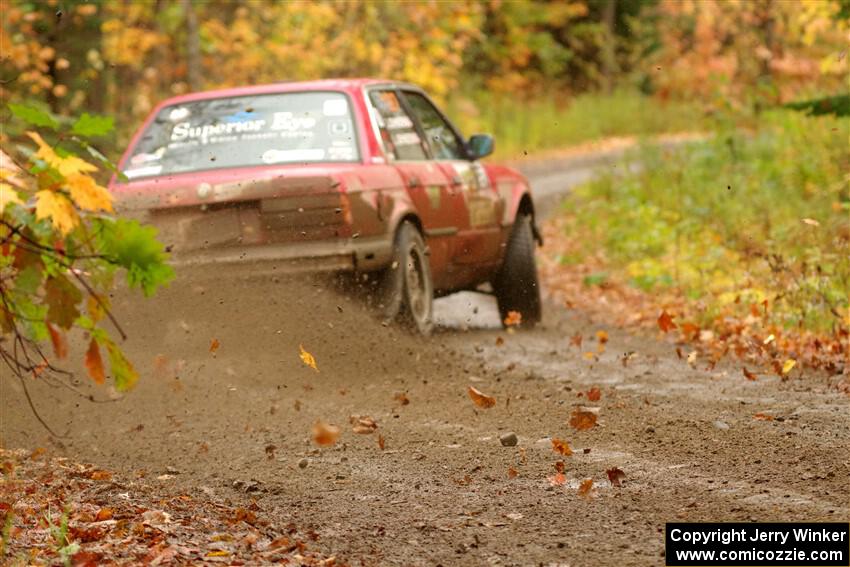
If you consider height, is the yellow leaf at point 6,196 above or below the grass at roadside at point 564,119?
above

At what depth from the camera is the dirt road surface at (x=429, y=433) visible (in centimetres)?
523

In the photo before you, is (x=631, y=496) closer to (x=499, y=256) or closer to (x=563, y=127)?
(x=499, y=256)

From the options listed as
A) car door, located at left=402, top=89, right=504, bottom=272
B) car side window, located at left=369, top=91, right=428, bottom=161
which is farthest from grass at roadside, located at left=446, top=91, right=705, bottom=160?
car side window, located at left=369, top=91, right=428, bottom=161

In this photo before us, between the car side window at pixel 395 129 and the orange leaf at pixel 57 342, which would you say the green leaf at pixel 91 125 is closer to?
the orange leaf at pixel 57 342

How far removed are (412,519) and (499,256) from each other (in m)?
5.58

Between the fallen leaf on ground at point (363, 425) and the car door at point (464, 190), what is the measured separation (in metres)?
2.89

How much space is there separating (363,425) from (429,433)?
0.35 m

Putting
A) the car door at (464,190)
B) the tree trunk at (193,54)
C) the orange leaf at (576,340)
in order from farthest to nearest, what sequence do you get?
the tree trunk at (193,54), the orange leaf at (576,340), the car door at (464,190)

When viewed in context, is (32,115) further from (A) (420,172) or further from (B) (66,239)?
(A) (420,172)

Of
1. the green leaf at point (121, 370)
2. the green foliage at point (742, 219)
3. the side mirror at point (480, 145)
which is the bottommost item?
the green foliage at point (742, 219)

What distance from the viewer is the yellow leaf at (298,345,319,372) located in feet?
25.8

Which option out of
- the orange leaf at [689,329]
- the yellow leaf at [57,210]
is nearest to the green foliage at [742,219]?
the orange leaf at [689,329]

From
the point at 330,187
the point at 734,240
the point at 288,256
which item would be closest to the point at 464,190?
the point at 330,187

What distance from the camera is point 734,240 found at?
13539 millimetres
